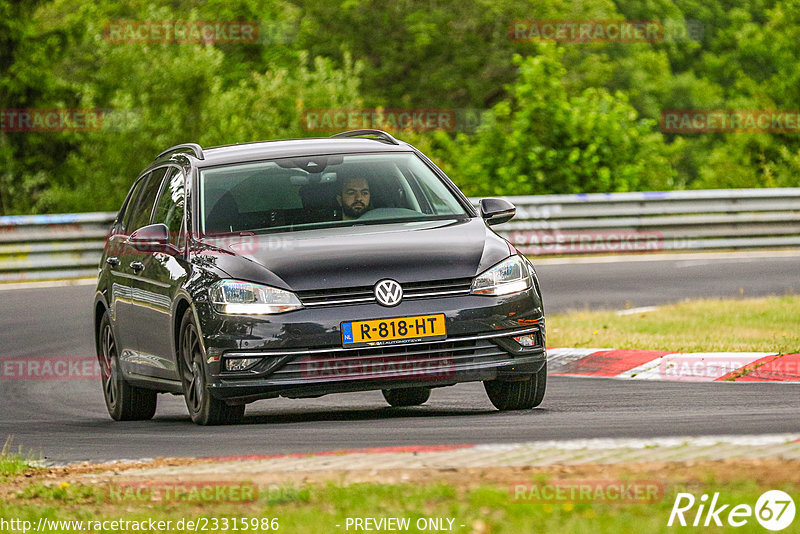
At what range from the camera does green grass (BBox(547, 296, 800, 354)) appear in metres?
11.9

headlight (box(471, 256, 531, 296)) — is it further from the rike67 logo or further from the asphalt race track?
the rike67 logo

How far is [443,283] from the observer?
8477 mm

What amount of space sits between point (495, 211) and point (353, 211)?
2.97 ft

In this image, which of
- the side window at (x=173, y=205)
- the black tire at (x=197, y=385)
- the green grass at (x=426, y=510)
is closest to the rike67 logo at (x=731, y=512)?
the green grass at (x=426, y=510)

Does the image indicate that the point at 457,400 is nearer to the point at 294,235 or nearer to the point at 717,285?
the point at 294,235

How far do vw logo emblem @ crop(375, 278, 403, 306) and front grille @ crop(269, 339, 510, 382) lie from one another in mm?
248

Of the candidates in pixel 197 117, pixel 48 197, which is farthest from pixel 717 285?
pixel 48 197

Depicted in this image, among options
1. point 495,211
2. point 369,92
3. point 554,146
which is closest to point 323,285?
point 495,211

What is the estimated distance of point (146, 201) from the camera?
1070cm

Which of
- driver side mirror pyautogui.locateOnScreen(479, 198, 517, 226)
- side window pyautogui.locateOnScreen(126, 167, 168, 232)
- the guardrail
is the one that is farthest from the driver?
the guardrail

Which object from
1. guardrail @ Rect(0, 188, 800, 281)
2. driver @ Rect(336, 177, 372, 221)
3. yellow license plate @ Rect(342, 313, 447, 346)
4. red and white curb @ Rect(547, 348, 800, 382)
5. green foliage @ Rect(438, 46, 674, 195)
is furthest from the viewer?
green foliage @ Rect(438, 46, 674, 195)

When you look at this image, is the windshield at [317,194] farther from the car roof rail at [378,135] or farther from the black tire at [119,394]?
the black tire at [119,394]

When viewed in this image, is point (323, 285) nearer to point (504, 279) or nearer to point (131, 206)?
point (504, 279)

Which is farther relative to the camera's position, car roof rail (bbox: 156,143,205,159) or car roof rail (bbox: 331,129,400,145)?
car roof rail (bbox: 331,129,400,145)
